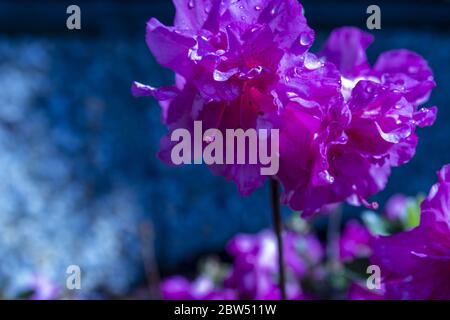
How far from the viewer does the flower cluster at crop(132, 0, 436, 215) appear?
639mm

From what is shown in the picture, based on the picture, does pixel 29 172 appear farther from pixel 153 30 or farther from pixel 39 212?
pixel 153 30

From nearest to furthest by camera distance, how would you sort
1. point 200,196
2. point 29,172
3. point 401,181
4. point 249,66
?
point 249,66
point 29,172
point 200,196
point 401,181

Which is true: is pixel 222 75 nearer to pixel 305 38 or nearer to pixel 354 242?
pixel 305 38

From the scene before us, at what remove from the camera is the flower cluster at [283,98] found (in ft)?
2.10

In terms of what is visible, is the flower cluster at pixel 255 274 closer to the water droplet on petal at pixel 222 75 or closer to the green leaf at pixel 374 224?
the green leaf at pixel 374 224

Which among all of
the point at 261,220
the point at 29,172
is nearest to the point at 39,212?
→ the point at 29,172

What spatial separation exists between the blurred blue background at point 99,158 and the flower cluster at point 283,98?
Answer: 6.57 feet

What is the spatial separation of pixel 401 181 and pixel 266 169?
2594 millimetres

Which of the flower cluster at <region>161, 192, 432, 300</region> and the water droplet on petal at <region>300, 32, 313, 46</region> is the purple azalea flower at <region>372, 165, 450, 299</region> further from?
the water droplet on petal at <region>300, 32, 313, 46</region>

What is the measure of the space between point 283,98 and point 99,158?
7.07 feet

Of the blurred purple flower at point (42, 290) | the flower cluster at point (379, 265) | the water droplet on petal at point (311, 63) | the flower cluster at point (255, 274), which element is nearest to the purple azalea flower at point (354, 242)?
the flower cluster at point (379, 265)

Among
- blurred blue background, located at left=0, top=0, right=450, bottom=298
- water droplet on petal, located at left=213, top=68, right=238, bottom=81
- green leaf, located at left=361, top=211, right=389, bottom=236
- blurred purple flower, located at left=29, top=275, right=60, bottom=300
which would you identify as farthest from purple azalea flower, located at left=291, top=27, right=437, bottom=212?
blurred blue background, located at left=0, top=0, right=450, bottom=298

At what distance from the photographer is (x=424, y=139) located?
3.17 metres

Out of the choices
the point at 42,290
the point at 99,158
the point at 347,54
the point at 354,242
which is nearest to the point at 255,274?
the point at 347,54
